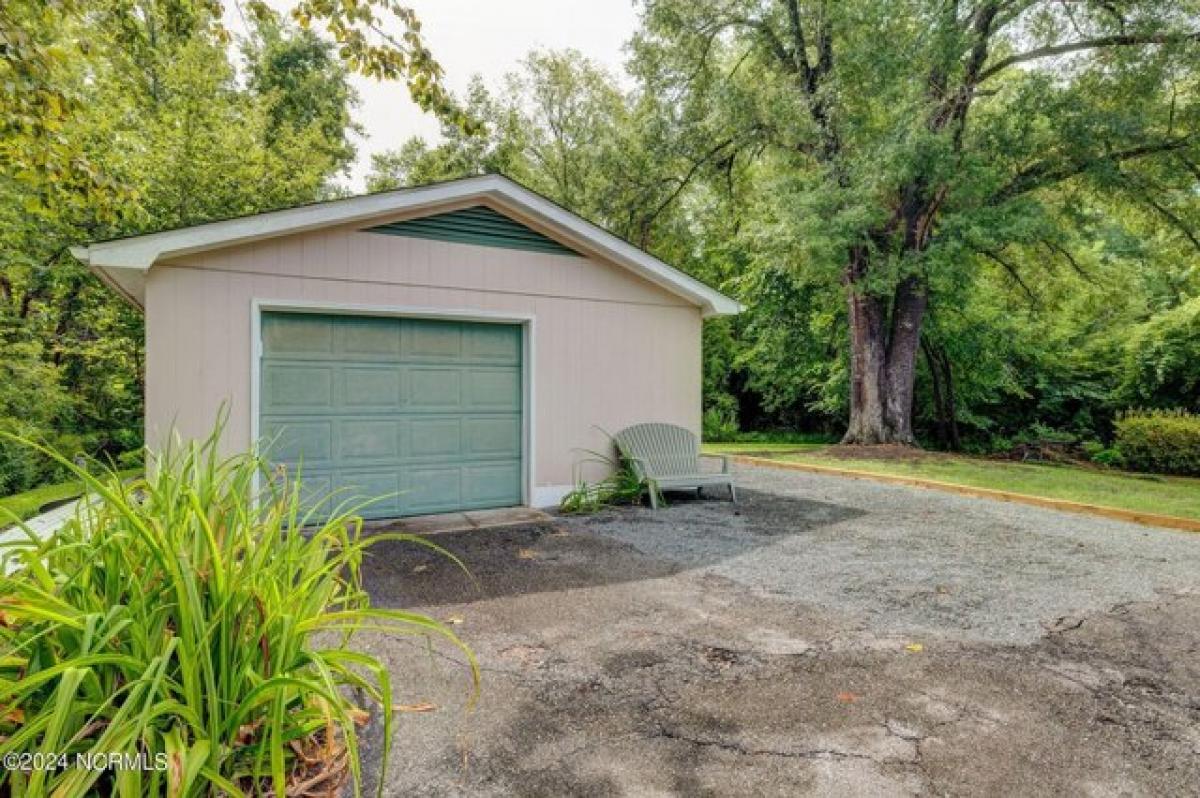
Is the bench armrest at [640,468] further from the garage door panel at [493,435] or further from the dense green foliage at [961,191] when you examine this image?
the dense green foliage at [961,191]

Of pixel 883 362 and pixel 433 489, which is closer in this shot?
pixel 433 489

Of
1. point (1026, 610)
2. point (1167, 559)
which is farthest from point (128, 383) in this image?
point (1167, 559)

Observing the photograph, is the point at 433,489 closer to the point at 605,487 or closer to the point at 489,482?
the point at 489,482

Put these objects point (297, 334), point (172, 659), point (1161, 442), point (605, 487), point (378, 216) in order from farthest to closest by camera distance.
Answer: point (1161, 442)
point (605, 487)
point (378, 216)
point (297, 334)
point (172, 659)

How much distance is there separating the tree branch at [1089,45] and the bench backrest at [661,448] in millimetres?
9508

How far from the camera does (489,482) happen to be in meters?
6.93

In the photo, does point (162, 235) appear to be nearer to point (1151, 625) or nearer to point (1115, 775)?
point (1115, 775)

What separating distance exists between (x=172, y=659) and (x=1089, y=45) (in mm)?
14592

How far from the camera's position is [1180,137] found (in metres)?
10.2

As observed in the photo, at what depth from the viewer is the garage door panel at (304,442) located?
19.2 ft

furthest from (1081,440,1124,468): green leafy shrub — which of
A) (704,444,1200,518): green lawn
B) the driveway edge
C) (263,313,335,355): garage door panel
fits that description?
(263,313,335,355): garage door panel

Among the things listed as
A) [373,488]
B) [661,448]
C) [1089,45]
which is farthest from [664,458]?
[1089,45]

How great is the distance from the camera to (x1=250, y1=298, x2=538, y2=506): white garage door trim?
5621mm

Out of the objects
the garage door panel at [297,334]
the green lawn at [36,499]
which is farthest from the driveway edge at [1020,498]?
the green lawn at [36,499]
